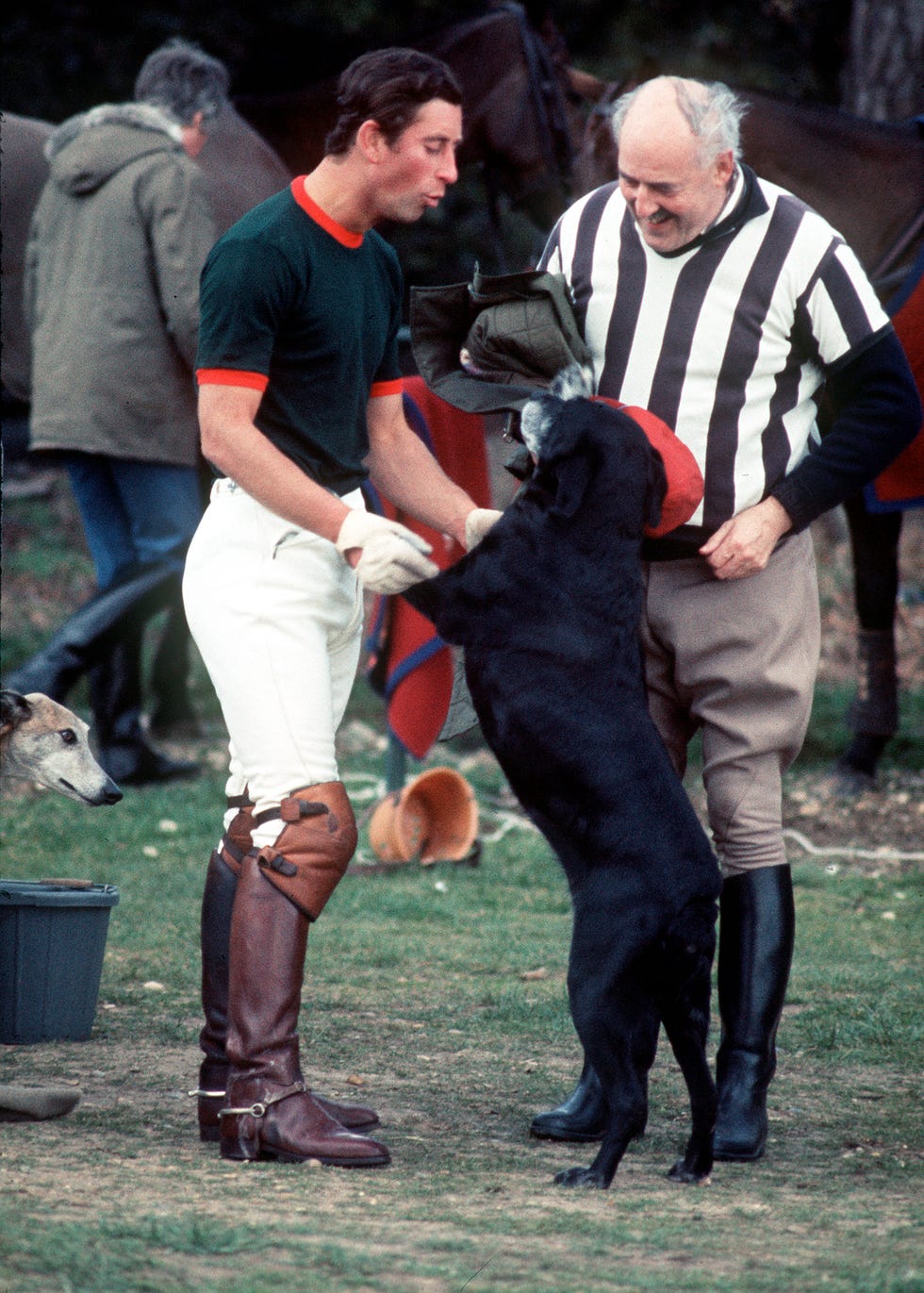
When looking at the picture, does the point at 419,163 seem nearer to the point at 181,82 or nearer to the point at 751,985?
the point at 751,985

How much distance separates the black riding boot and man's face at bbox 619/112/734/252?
3.82ft

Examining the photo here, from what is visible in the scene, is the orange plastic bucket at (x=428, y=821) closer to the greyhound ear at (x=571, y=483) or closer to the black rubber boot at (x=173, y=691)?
the black rubber boot at (x=173, y=691)

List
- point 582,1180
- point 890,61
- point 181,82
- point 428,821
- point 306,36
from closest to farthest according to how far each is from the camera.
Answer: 1. point 582,1180
2. point 428,821
3. point 181,82
4. point 890,61
5. point 306,36

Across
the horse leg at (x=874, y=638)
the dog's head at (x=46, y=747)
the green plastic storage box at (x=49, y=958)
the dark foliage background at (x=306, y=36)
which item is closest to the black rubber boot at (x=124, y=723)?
the dog's head at (x=46, y=747)

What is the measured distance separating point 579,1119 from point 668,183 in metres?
1.65

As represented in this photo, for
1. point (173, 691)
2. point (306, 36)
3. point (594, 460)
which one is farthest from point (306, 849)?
point (306, 36)

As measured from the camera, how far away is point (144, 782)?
6152mm

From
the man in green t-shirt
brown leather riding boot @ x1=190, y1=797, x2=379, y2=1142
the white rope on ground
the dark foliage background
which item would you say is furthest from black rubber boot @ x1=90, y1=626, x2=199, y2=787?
the dark foliage background

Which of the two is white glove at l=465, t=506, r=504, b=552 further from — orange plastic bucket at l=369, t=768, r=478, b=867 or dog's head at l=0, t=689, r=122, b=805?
orange plastic bucket at l=369, t=768, r=478, b=867

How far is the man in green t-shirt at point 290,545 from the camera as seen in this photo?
263 cm

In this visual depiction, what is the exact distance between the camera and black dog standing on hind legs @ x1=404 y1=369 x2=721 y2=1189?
2535mm

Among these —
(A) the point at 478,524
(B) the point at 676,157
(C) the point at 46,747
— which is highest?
(B) the point at 676,157

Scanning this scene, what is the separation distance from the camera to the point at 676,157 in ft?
9.02

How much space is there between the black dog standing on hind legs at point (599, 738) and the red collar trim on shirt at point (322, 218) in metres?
0.42
